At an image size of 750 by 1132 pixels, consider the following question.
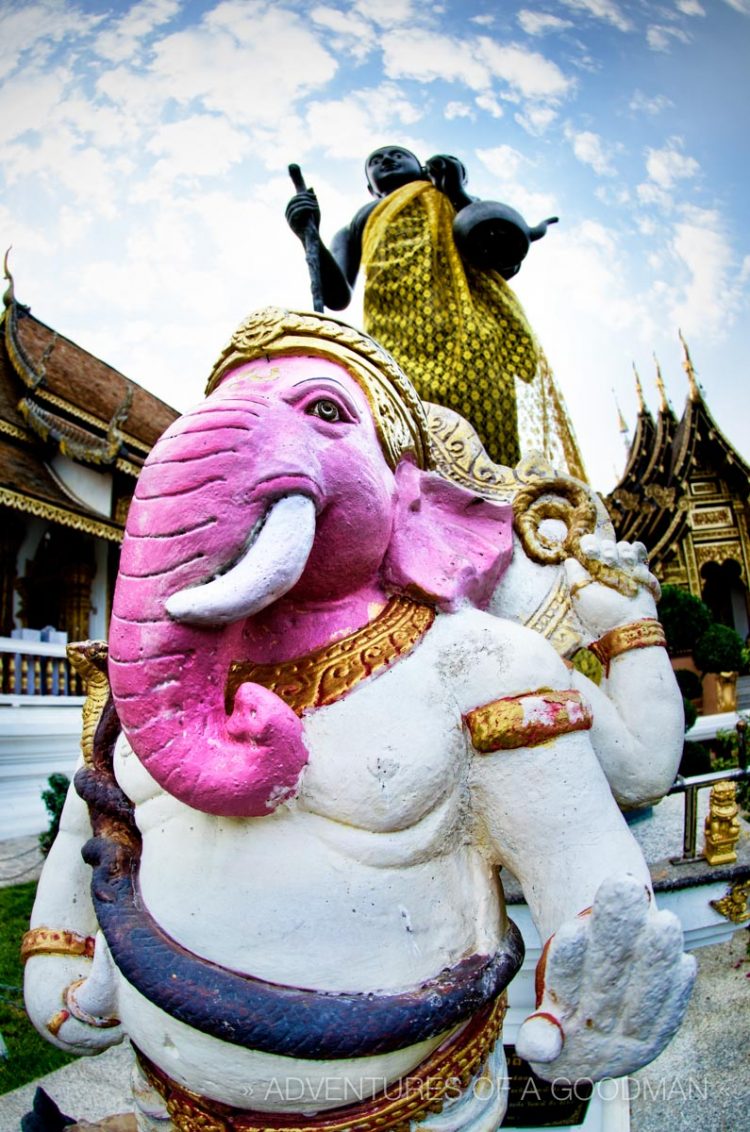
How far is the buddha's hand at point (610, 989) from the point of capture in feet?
2.89

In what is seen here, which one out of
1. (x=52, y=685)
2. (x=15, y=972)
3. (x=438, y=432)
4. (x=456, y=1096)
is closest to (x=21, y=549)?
(x=52, y=685)

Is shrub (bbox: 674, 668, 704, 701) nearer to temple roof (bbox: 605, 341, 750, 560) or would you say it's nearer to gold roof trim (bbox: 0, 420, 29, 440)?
temple roof (bbox: 605, 341, 750, 560)

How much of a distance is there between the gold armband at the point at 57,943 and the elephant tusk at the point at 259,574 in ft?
2.64

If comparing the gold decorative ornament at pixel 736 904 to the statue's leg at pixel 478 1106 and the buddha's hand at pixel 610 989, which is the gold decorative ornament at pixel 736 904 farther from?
the buddha's hand at pixel 610 989

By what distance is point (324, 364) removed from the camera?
1.17 metres

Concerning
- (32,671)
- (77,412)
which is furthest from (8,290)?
(32,671)

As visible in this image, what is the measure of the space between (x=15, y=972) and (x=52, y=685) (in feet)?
13.7

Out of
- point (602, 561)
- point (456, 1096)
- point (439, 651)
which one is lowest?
point (456, 1096)

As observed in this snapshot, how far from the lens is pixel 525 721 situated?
1030 millimetres

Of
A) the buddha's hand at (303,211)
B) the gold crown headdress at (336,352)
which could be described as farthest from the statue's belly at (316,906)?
the buddha's hand at (303,211)

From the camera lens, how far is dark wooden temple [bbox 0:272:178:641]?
27.8ft

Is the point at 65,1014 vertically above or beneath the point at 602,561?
beneath

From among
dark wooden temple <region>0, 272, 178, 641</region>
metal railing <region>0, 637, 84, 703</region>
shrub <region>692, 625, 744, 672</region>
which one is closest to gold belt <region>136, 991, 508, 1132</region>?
metal railing <region>0, 637, 84, 703</region>

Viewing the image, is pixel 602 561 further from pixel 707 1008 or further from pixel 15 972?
pixel 15 972
